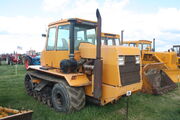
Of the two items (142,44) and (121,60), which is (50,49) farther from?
(142,44)

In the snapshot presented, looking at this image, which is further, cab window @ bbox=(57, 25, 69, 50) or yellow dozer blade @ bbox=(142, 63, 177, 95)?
yellow dozer blade @ bbox=(142, 63, 177, 95)

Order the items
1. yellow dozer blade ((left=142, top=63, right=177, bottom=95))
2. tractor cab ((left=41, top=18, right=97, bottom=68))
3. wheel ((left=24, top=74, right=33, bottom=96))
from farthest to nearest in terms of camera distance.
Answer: wheel ((left=24, top=74, right=33, bottom=96)) → yellow dozer blade ((left=142, top=63, right=177, bottom=95)) → tractor cab ((left=41, top=18, right=97, bottom=68))

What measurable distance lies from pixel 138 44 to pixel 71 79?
7732mm

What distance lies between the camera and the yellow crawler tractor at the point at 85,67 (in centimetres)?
383

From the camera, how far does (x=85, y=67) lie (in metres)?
4.40

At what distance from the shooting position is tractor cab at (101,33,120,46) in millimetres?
5945

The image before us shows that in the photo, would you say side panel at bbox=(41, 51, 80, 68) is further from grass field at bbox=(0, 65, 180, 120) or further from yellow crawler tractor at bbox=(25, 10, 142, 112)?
grass field at bbox=(0, 65, 180, 120)

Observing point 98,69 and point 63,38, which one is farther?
point 63,38

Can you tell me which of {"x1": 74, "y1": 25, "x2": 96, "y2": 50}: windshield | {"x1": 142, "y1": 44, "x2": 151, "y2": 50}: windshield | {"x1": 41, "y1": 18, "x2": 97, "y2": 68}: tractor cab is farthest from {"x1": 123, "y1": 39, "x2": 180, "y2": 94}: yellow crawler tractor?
{"x1": 41, "y1": 18, "x2": 97, "y2": 68}: tractor cab

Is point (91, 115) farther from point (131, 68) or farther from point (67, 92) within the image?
point (131, 68)

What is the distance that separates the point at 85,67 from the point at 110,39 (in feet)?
6.78

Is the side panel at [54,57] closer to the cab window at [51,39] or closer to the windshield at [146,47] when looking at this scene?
the cab window at [51,39]

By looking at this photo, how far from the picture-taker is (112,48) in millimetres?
3789

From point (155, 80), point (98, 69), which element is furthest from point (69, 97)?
point (155, 80)
